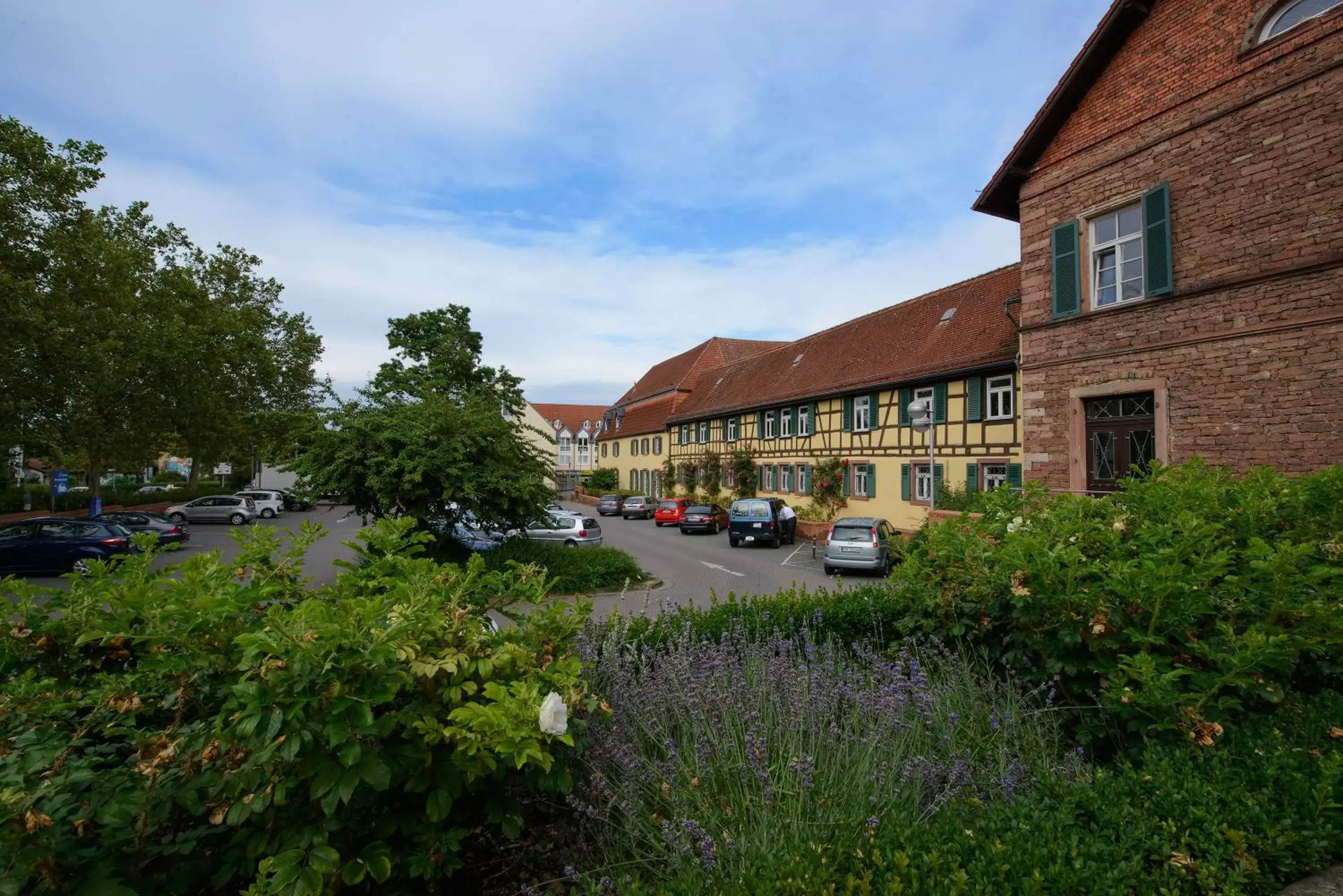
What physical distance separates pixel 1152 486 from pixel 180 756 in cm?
666

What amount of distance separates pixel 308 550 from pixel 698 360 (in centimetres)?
3624

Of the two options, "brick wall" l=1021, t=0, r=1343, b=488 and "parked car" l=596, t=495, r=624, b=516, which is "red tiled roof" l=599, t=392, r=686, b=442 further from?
"brick wall" l=1021, t=0, r=1343, b=488

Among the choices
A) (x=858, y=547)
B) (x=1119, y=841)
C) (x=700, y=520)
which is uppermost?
(x=1119, y=841)

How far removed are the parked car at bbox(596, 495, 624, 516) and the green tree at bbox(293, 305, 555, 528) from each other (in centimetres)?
2729

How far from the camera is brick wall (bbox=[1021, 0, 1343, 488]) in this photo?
999cm

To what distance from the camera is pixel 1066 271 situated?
43.0 ft

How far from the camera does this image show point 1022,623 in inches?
173

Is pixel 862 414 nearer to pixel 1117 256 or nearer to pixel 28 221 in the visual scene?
pixel 1117 256

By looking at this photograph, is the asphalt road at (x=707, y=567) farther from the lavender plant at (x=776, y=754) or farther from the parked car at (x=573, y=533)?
the lavender plant at (x=776, y=754)

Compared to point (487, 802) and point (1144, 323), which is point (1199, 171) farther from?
point (487, 802)

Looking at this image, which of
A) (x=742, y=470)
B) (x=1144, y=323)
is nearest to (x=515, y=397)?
(x=742, y=470)

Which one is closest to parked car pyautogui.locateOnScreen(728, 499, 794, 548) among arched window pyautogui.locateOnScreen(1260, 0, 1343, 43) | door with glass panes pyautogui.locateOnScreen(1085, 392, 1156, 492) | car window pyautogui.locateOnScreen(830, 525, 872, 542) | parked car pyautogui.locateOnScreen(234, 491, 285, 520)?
car window pyautogui.locateOnScreen(830, 525, 872, 542)

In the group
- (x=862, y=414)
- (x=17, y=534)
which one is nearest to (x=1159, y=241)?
(x=862, y=414)

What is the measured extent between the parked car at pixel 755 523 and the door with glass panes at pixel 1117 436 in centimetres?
1234
